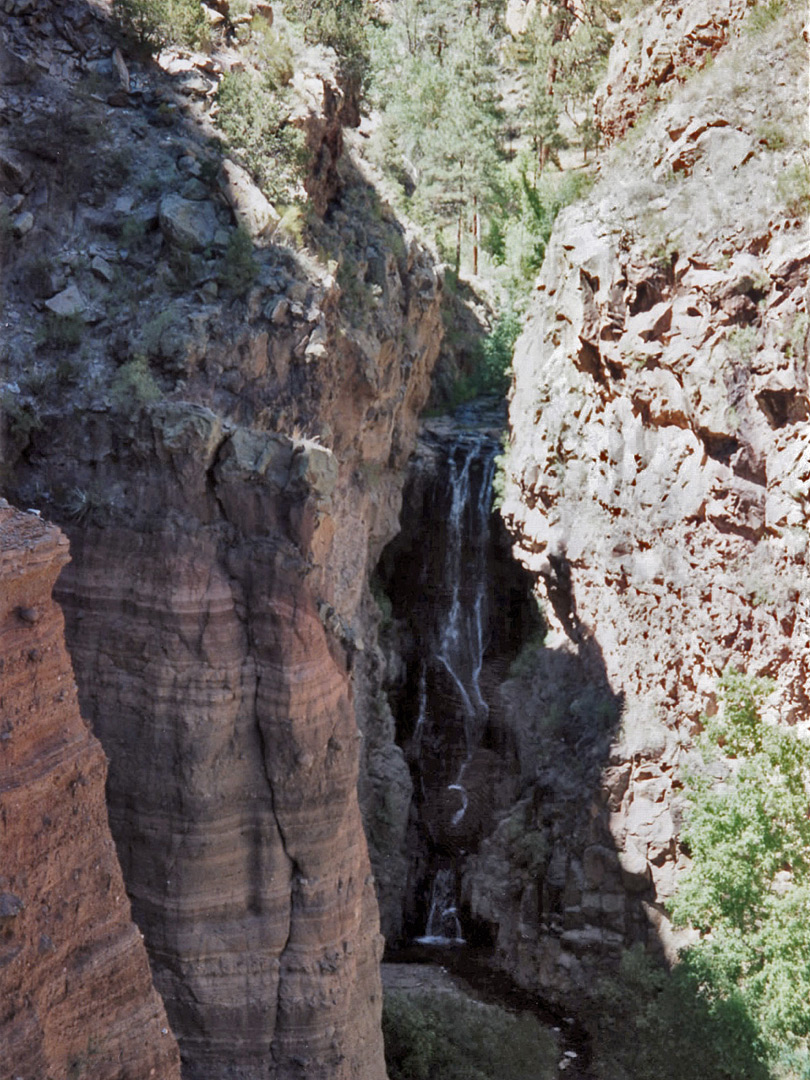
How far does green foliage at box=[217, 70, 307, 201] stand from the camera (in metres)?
21.3

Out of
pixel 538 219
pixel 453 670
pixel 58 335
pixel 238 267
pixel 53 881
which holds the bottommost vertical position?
pixel 53 881

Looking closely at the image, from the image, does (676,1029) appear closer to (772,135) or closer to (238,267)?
(238,267)

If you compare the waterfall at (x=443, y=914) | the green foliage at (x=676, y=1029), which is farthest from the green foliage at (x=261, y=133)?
the waterfall at (x=443, y=914)

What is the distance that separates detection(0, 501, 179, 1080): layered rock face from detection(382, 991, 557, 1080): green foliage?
8.87 meters

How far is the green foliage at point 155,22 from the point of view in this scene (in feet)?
70.4

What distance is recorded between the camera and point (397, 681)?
1331 inches

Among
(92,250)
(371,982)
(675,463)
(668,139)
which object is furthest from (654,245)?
(371,982)

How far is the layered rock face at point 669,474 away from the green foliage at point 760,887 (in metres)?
1.58

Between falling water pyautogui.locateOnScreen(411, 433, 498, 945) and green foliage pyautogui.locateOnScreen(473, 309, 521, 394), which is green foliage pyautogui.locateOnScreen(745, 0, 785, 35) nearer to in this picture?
falling water pyautogui.locateOnScreen(411, 433, 498, 945)

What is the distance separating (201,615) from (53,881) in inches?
185

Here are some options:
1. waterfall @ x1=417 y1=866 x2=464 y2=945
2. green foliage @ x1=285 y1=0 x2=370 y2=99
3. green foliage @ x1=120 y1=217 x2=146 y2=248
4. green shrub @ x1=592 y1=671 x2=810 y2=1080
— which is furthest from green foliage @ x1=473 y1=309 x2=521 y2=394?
green foliage @ x1=120 y1=217 x2=146 y2=248

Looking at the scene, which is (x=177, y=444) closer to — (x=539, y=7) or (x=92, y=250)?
(x=92, y=250)

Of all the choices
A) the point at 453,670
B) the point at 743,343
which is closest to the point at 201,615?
the point at 743,343

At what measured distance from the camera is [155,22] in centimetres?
2181
